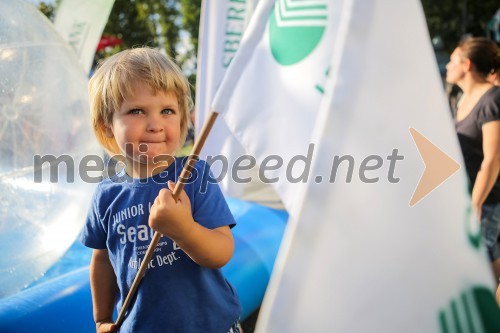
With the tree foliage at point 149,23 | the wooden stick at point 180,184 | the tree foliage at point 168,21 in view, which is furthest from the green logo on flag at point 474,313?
the tree foliage at point 149,23

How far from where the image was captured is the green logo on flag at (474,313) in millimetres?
1036

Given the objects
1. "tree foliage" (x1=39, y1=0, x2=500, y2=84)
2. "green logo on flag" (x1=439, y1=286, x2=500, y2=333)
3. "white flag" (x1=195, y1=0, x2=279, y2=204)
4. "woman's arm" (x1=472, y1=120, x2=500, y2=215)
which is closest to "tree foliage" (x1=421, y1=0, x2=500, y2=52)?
"tree foliage" (x1=39, y1=0, x2=500, y2=84)

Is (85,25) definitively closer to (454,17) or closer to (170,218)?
(170,218)

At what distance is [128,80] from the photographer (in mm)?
1364

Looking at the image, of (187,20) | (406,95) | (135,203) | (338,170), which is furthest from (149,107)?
(187,20)

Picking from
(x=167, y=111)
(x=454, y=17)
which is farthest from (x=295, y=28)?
(x=454, y=17)

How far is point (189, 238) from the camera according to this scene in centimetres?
121

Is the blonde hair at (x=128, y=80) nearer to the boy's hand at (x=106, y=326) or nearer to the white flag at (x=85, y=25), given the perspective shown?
the boy's hand at (x=106, y=326)

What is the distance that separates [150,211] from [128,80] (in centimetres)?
37

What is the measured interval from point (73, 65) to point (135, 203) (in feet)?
5.71

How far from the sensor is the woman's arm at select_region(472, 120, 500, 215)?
9.12 ft

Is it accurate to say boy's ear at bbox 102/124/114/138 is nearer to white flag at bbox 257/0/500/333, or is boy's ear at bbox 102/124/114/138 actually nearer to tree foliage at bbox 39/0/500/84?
white flag at bbox 257/0/500/333

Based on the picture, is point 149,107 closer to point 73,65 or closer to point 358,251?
point 358,251

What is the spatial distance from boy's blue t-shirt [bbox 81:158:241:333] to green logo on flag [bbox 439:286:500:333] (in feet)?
1.98
